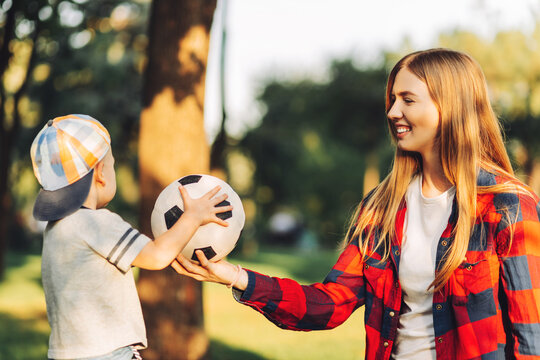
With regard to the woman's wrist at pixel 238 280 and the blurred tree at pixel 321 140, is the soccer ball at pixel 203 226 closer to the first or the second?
the woman's wrist at pixel 238 280

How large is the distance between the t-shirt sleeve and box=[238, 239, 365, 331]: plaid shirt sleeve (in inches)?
25.8

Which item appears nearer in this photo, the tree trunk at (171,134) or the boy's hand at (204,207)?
the boy's hand at (204,207)

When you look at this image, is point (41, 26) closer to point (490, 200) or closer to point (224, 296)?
point (224, 296)

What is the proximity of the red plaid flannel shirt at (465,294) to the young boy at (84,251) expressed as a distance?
24.2 inches

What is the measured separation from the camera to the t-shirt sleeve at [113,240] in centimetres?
274

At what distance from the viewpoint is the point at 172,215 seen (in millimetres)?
3047

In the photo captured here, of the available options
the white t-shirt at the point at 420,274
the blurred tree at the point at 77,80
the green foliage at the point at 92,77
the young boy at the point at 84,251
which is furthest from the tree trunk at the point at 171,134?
the green foliage at the point at 92,77

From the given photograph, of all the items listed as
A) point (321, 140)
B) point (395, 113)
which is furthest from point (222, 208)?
point (321, 140)

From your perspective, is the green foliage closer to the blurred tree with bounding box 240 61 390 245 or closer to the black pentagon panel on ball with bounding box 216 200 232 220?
the blurred tree with bounding box 240 61 390 245

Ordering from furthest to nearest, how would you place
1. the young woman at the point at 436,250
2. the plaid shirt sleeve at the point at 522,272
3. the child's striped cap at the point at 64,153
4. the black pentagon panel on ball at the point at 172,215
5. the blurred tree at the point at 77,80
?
1. the blurred tree at the point at 77,80
2. the black pentagon panel on ball at the point at 172,215
3. the child's striped cap at the point at 64,153
4. the young woman at the point at 436,250
5. the plaid shirt sleeve at the point at 522,272

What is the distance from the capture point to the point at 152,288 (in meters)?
6.04

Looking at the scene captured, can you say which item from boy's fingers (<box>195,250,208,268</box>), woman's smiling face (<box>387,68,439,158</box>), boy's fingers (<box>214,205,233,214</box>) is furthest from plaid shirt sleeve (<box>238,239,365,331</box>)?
woman's smiling face (<box>387,68,439,158</box>)

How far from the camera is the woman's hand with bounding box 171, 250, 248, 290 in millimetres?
3035

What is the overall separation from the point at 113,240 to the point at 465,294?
5.45 feet
